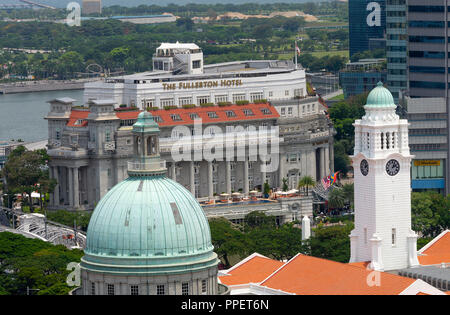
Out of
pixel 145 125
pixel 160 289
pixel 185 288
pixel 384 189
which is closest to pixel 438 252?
pixel 384 189

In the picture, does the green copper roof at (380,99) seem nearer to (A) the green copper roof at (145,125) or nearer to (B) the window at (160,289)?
(A) the green copper roof at (145,125)

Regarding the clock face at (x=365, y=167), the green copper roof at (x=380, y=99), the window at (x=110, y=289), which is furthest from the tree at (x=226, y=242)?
the window at (x=110, y=289)

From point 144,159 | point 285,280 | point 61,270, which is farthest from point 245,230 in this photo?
point 144,159

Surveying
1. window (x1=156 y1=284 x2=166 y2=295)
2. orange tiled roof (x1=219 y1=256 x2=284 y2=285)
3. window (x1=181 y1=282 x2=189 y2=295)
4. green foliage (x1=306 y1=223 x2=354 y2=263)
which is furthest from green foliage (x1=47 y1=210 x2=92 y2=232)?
window (x1=156 y1=284 x2=166 y2=295)

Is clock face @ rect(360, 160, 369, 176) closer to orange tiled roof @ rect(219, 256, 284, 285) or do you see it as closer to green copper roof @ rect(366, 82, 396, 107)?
green copper roof @ rect(366, 82, 396, 107)

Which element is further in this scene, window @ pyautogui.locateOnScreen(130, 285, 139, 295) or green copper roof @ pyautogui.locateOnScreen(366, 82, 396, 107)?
green copper roof @ pyautogui.locateOnScreen(366, 82, 396, 107)
